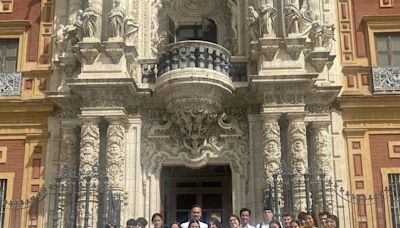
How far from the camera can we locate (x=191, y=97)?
15.5 m

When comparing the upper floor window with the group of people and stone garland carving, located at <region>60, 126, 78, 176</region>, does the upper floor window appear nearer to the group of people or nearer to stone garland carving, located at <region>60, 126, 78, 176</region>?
stone garland carving, located at <region>60, 126, 78, 176</region>

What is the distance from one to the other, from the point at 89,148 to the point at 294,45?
5.98 meters

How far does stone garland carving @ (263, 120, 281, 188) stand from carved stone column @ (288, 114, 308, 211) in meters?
0.34

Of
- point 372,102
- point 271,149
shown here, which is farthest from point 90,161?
point 372,102

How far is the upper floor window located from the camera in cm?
1878

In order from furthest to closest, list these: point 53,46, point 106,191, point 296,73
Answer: point 53,46 < point 296,73 < point 106,191

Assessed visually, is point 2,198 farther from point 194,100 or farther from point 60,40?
point 194,100

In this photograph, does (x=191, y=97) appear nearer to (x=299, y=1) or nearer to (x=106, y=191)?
(x=106, y=191)

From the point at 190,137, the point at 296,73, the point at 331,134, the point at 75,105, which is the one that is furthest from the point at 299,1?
the point at 75,105

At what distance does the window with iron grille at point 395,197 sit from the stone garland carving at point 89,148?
25.8 ft

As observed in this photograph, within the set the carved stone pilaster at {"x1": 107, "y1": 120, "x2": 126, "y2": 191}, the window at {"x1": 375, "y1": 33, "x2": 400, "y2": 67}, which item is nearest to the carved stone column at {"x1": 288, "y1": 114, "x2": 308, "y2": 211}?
the window at {"x1": 375, "y1": 33, "x2": 400, "y2": 67}

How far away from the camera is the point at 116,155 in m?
15.5

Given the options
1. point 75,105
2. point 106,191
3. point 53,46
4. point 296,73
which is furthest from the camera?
point 53,46

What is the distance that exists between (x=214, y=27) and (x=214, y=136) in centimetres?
409
